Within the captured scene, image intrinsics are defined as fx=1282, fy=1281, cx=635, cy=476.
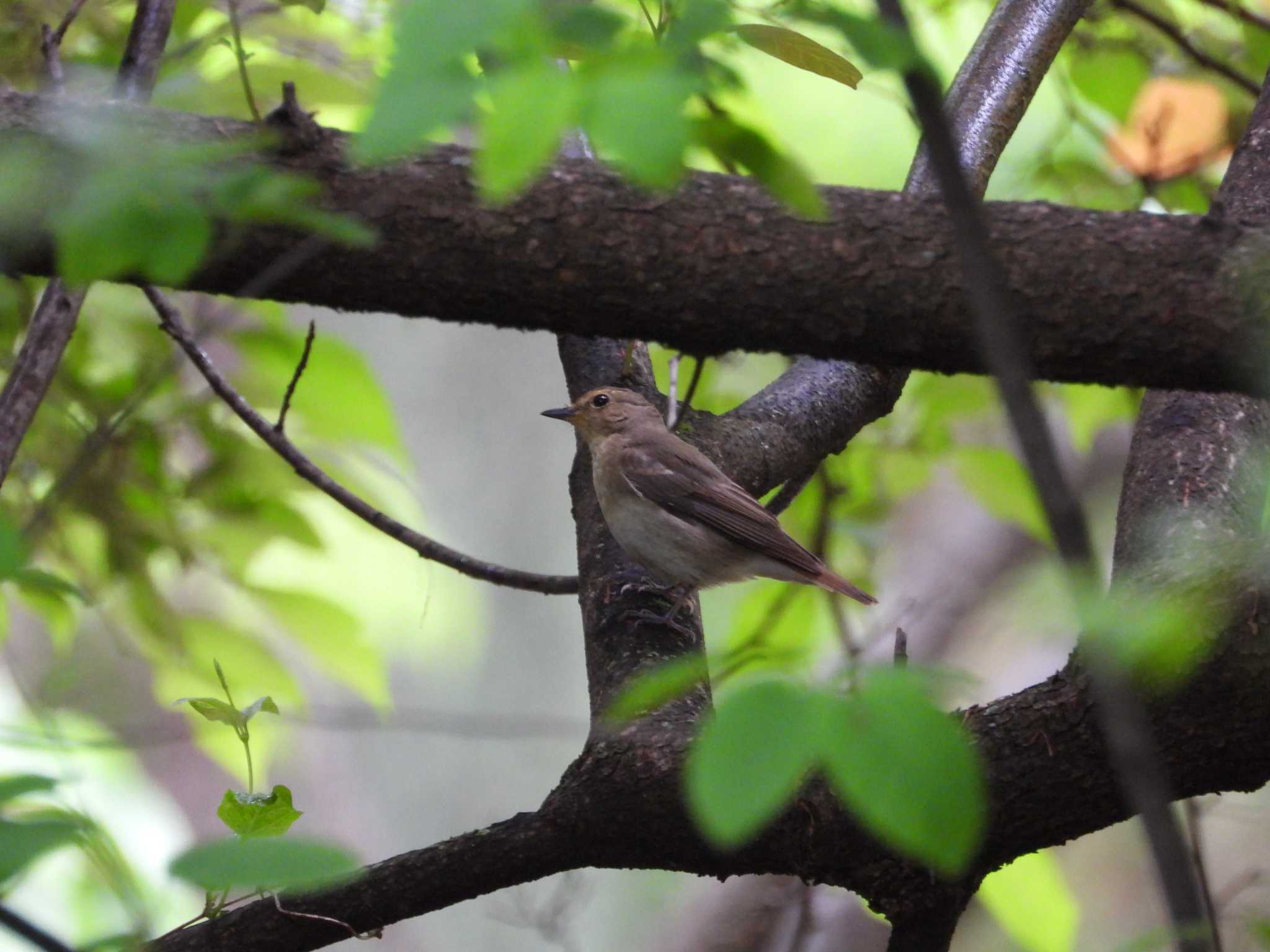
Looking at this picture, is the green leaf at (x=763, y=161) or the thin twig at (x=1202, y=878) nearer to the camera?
the green leaf at (x=763, y=161)

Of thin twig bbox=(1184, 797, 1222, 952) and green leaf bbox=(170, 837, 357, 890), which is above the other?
thin twig bbox=(1184, 797, 1222, 952)

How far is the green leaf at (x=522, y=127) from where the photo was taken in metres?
0.96

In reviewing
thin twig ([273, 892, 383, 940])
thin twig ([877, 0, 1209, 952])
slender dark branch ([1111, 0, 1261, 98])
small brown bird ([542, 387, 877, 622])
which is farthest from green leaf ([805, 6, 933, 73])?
slender dark branch ([1111, 0, 1261, 98])

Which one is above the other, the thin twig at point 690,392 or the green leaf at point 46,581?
the thin twig at point 690,392

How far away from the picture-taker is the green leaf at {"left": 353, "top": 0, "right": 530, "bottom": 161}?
3.15 ft

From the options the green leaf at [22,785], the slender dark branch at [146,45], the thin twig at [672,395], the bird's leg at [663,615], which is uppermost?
the slender dark branch at [146,45]

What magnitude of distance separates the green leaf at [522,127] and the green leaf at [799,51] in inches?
20.7

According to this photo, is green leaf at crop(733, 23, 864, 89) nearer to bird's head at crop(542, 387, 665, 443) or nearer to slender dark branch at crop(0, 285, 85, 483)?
slender dark branch at crop(0, 285, 85, 483)

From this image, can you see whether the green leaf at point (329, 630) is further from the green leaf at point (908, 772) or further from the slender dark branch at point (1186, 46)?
the slender dark branch at point (1186, 46)

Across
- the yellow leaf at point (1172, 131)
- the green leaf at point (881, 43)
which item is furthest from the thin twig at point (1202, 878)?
the yellow leaf at point (1172, 131)

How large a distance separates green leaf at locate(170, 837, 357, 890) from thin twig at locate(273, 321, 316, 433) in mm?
1751

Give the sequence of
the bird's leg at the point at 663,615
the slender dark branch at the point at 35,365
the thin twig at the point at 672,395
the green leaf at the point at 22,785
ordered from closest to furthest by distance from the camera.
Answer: the green leaf at the point at 22,785, the slender dark branch at the point at 35,365, the bird's leg at the point at 663,615, the thin twig at the point at 672,395

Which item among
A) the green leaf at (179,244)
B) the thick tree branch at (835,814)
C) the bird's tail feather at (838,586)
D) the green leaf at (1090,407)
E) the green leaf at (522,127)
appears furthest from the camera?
the bird's tail feather at (838,586)

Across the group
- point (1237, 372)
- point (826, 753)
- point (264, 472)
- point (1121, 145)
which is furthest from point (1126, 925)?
point (826, 753)
